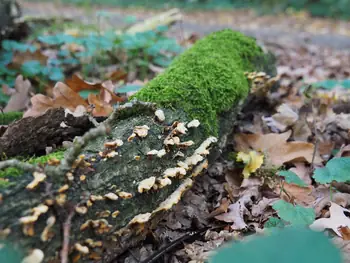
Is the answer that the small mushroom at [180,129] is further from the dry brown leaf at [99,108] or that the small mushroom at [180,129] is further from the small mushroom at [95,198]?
the dry brown leaf at [99,108]

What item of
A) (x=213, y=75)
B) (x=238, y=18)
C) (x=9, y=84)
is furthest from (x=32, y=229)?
(x=238, y=18)

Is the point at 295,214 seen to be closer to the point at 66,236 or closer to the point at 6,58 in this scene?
the point at 66,236

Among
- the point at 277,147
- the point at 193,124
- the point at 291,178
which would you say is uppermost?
the point at 193,124

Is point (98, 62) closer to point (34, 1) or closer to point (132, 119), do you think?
point (132, 119)

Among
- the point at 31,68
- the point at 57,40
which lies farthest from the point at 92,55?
the point at 31,68

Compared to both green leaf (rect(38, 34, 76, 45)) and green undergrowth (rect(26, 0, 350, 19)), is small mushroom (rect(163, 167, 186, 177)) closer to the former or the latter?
green leaf (rect(38, 34, 76, 45))

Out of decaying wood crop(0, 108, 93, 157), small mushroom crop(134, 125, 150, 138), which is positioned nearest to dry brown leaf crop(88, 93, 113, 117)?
decaying wood crop(0, 108, 93, 157)

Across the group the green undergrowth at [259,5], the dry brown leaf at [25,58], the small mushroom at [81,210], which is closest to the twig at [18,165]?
the small mushroom at [81,210]
